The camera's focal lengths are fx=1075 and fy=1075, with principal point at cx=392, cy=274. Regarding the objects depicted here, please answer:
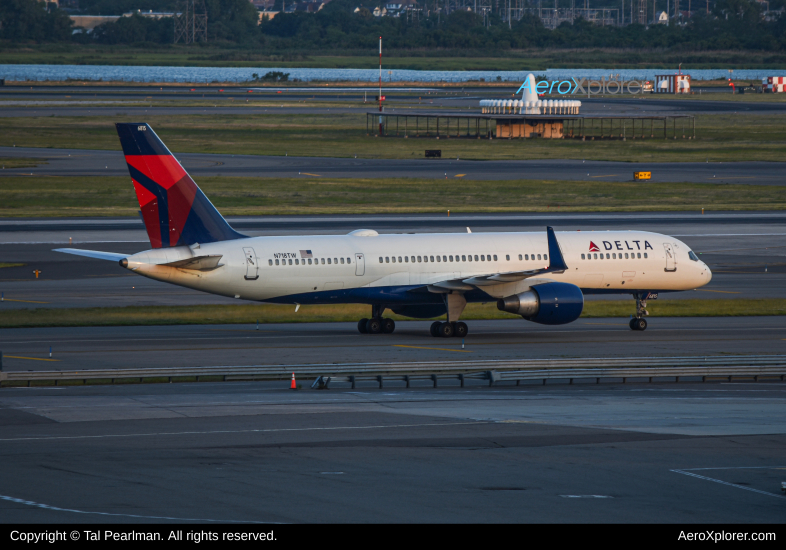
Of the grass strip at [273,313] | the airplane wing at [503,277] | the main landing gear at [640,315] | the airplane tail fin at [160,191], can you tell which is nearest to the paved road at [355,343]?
the main landing gear at [640,315]

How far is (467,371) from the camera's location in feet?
121

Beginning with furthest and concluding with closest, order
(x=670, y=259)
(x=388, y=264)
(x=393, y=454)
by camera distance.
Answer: (x=670, y=259), (x=388, y=264), (x=393, y=454)

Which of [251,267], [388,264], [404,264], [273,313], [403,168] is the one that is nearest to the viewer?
[251,267]

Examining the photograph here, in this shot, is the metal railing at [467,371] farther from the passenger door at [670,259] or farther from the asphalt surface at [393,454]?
the passenger door at [670,259]

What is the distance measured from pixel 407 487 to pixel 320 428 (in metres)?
6.83

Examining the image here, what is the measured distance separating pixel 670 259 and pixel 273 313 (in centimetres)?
1858

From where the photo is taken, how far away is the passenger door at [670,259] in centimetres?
4897

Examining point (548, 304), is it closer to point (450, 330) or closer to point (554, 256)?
point (554, 256)

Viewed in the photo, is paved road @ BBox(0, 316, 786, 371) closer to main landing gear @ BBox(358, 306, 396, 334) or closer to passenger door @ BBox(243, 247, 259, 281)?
main landing gear @ BBox(358, 306, 396, 334)

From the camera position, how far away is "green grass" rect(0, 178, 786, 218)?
87.8m

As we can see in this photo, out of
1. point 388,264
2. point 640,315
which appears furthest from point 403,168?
point 388,264

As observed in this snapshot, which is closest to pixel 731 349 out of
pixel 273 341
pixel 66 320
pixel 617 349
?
pixel 617 349

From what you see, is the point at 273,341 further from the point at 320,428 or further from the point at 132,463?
the point at 132,463

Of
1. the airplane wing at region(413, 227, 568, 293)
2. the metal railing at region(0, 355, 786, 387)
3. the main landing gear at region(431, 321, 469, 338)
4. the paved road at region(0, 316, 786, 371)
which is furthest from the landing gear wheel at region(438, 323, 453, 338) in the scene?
the metal railing at region(0, 355, 786, 387)
